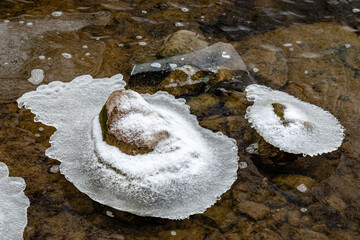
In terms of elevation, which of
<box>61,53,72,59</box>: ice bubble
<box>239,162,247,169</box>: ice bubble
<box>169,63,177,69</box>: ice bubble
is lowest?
<box>61,53,72,59</box>: ice bubble

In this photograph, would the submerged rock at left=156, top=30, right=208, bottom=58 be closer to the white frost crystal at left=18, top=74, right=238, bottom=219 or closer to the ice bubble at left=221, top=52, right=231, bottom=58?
the ice bubble at left=221, top=52, right=231, bottom=58

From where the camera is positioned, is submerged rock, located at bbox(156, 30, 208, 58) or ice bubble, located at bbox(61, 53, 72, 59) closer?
submerged rock, located at bbox(156, 30, 208, 58)

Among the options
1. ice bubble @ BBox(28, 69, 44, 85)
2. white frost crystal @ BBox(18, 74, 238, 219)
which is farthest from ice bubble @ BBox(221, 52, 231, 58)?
ice bubble @ BBox(28, 69, 44, 85)

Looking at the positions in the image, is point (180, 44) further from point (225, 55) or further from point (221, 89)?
point (221, 89)

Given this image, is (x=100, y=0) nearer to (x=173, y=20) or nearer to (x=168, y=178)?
(x=173, y=20)

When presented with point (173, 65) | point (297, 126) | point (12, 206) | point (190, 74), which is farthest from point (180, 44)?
point (12, 206)

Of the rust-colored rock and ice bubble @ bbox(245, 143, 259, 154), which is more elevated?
the rust-colored rock

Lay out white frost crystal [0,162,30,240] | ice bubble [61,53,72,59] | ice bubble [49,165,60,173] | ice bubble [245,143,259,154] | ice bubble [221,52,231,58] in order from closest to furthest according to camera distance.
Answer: white frost crystal [0,162,30,240], ice bubble [49,165,60,173], ice bubble [245,143,259,154], ice bubble [221,52,231,58], ice bubble [61,53,72,59]
